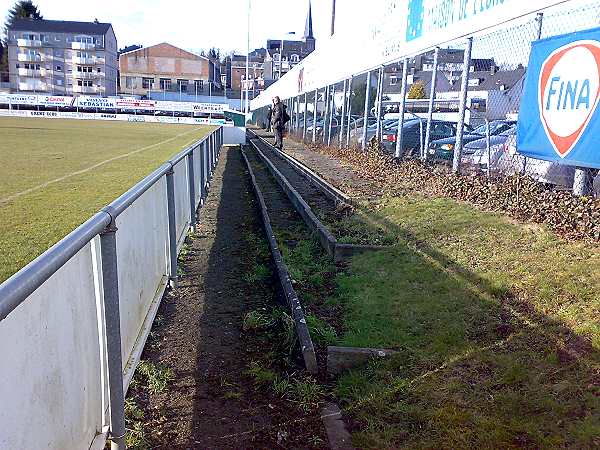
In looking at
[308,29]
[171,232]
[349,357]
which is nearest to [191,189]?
[171,232]

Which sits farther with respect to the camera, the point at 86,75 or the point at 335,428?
the point at 86,75

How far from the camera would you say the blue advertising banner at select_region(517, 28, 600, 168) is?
19.0 feet

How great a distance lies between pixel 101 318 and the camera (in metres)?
2.85

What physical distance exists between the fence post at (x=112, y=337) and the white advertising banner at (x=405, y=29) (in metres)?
6.09

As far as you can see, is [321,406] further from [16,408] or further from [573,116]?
[573,116]

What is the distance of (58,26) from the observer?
105 m

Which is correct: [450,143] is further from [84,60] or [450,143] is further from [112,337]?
[84,60]

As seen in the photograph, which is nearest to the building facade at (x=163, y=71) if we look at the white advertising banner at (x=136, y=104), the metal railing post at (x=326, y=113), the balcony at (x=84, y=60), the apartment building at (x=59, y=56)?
the apartment building at (x=59, y=56)

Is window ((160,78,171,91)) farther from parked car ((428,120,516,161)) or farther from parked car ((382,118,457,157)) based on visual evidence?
parked car ((428,120,516,161))

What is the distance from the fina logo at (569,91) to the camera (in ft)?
19.0

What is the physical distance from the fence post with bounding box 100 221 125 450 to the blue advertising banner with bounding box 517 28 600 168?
484cm

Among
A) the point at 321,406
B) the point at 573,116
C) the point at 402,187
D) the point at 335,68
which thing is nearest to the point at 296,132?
the point at 335,68

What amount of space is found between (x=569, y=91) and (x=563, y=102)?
0.15m

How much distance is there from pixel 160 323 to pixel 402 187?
609 centimetres
